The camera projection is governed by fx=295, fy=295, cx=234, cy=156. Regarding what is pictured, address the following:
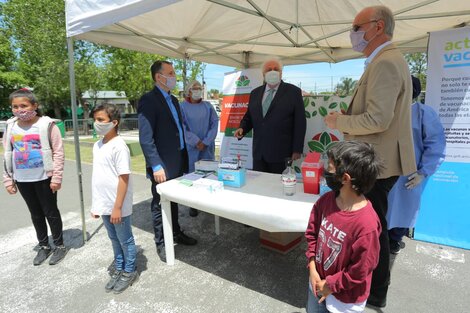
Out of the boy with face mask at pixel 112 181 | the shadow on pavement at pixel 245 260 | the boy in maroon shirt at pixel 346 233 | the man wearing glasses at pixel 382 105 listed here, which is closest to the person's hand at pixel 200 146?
the shadow on pavement at pixel 245 260

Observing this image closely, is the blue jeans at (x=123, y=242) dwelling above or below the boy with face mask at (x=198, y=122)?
below

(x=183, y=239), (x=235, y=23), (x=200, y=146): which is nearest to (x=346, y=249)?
(x=183, y=239)

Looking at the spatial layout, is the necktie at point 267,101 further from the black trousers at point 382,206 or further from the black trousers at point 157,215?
the black trousers at point 382,206

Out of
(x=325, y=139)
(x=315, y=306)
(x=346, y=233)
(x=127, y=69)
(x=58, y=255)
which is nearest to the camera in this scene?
(x=346, y=233)

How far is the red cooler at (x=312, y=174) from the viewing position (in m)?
2.15

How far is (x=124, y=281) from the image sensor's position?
2441 mm

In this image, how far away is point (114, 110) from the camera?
236 cm

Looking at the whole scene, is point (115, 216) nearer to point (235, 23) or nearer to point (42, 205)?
point (42, 205)

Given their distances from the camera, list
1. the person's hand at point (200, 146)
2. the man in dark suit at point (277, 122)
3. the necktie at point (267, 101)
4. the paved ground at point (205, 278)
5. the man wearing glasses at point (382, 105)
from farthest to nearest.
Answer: the person's hand at point (200, 146) → the necktie at point (267, 101) → the man in dark suit at point (277, 122) → the paved ground at point (205, 278) → the man wearing glasses at point (382, 105)

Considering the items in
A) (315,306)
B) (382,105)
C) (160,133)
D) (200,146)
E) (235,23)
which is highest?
(235,23)

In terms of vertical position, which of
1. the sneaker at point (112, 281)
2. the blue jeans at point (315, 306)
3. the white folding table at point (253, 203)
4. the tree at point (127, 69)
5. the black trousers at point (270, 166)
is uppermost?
the tree at point (127, 69)

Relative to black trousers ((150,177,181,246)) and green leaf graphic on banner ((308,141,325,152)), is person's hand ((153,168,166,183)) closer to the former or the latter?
black trousers ((150,177,181,246))

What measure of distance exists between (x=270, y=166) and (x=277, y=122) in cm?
52

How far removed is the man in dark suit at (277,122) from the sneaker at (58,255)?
7.34 feet
